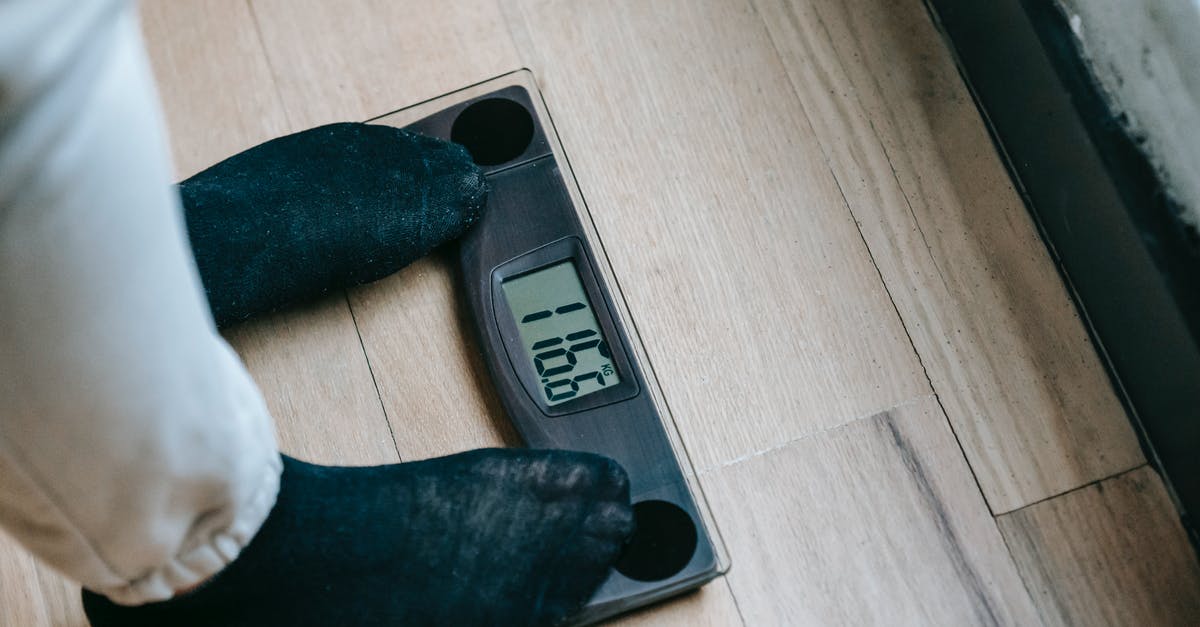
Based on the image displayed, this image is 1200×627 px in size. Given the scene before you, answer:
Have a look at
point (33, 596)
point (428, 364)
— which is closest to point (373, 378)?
point (428, 364)

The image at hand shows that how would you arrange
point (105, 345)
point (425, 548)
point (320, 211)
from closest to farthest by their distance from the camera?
point (105, 345) → point (425, 548) → point (320, 211)

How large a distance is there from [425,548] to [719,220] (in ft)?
1.15

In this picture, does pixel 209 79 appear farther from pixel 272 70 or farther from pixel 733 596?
pixel 733 596

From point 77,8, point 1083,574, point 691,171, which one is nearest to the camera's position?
point 77,8

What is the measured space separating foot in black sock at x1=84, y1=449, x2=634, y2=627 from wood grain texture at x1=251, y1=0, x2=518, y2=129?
35cm

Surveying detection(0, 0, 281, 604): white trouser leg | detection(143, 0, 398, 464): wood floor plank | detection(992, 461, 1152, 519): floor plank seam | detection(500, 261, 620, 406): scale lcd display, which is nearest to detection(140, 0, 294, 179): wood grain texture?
detection(143, 0, 398, 464): wood floor plank

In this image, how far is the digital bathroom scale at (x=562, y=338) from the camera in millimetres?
728

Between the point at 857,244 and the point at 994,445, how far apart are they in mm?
186

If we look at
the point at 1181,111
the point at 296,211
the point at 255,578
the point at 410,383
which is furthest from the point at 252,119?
the point at 1181,111

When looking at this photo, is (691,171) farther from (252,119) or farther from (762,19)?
(252,119)

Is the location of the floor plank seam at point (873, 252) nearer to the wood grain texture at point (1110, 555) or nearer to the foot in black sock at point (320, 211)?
the wood grain texture at point (1110, 555)

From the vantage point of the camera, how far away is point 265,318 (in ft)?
2.70

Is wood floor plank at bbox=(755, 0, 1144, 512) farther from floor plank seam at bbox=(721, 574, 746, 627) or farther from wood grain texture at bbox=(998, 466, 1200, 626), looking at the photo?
floor plank seam at bbox=(721, 574, 746, 627)

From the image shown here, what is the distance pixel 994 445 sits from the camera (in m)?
0.78
